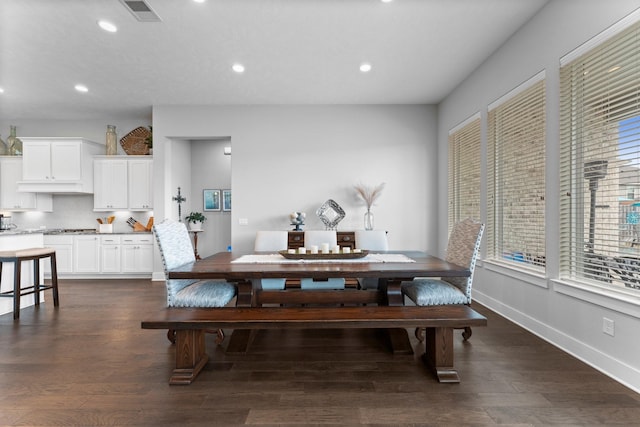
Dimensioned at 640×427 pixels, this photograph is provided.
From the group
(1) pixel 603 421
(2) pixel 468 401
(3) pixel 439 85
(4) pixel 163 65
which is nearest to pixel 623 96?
(1) pixel 603 421

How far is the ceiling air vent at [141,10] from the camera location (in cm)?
285

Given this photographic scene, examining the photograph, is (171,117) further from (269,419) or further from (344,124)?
(269,419)

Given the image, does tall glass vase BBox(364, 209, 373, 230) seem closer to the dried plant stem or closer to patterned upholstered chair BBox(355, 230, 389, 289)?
the dried plant stem

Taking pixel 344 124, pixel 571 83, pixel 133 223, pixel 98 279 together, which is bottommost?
pixel 98 279

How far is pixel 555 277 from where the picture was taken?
281 centimetres

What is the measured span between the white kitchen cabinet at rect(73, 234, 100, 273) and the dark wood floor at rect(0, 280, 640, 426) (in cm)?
291

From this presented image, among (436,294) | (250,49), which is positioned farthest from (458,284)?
(250,49)

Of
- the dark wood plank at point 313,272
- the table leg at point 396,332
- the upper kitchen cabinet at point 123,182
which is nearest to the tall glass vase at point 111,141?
the upper kitchen cabinet at point 123,182

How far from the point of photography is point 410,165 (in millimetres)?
5664

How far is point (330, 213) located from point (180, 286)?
3.14 metres

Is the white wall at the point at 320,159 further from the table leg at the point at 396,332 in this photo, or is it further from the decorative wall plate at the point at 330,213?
the table leg at the point at 396,332

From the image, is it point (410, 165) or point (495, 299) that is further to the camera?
point (410, 165)

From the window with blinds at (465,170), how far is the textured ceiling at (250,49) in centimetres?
69

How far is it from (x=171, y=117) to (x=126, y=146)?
142cm
